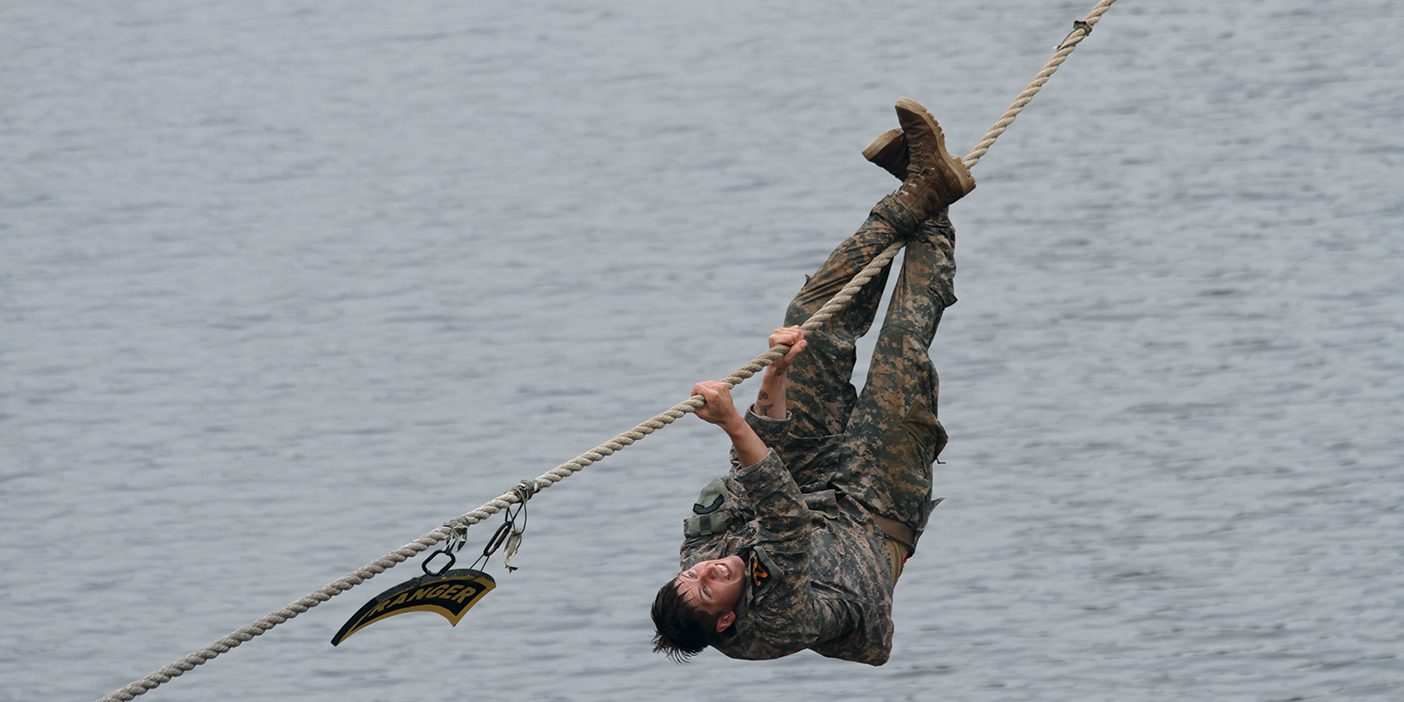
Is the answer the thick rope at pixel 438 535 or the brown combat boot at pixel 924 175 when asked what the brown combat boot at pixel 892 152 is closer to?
the brown combat boot at pixel 924 175

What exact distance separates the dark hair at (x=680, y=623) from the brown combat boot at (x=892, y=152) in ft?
5.80

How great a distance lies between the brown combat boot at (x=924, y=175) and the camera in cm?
855

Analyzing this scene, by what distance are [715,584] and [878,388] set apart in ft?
3.30

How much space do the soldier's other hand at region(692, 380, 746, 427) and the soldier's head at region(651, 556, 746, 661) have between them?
579 mm

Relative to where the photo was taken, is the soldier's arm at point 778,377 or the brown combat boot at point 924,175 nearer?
the soldier's arm at point 778,377

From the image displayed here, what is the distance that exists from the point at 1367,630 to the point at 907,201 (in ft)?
18.4

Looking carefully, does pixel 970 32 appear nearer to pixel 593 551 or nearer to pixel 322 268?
pixel 322 268

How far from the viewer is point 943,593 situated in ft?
44.0

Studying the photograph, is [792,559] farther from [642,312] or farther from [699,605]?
[642,312]

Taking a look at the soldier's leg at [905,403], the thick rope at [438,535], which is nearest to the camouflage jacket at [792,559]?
the soldier's leg at [905,403]

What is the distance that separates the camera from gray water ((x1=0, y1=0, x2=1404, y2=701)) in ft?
43.4

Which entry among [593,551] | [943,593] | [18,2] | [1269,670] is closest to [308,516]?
[593,551]

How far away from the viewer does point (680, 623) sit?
316 inches

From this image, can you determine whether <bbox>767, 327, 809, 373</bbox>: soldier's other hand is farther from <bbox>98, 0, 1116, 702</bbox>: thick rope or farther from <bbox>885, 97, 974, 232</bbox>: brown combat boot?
<bbox>885, 97, 974, 232</bbox>: brown combat boot
